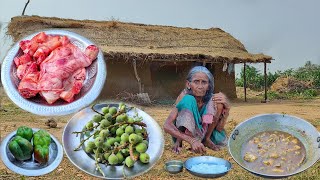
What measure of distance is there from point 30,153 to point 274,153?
2.05 meters

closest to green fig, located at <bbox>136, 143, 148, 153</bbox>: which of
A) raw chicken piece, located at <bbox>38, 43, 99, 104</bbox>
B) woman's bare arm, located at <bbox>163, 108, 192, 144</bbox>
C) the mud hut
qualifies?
woman's bare arm, located at <bbox>163, 108, 192, 144</bbox>

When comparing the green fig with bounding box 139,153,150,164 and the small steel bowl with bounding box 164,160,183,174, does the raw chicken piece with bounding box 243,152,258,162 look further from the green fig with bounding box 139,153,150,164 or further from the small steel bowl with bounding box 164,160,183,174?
the green fig with bounding box 139,153,150,164

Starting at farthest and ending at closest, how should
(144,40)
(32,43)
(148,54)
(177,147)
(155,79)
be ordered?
(144,40) → (155,79) → (148,54) → (177,147) → (32,43)

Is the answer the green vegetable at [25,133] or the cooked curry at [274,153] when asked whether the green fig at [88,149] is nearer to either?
the green vegetable at [25,133]

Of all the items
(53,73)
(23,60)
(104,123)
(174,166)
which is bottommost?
(174,166)

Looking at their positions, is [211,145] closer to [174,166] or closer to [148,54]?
[174,166]

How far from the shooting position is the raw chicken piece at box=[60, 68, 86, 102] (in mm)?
4160

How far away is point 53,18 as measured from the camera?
44.3 feet

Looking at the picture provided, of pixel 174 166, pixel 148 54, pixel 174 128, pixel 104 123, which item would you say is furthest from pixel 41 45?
pixel 148 54

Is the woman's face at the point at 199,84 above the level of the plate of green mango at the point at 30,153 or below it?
above

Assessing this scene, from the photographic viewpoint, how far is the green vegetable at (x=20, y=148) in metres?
3.68

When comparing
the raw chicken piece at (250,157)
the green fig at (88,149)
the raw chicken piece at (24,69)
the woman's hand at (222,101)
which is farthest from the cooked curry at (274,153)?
the raw chicken piece at (24,69)

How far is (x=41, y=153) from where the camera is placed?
3.75 meters

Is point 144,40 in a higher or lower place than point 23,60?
higher
